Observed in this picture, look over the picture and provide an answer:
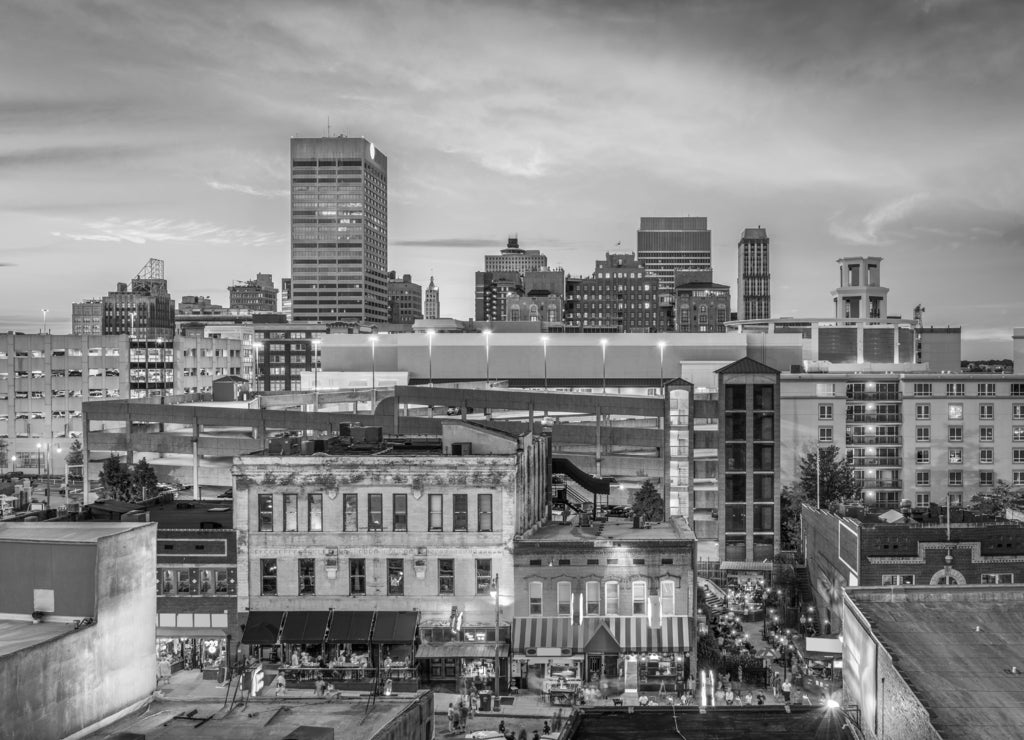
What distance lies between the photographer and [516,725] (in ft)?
117

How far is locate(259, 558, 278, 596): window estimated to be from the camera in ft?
140

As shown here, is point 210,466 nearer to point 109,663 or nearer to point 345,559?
point 345,559

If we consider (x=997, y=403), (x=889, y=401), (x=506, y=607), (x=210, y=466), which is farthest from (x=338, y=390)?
(x=506, y=607)

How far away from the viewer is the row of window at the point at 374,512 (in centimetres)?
4212

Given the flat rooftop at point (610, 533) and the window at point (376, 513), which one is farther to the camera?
the window at point (376, 513)

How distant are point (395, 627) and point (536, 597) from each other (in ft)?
20.3

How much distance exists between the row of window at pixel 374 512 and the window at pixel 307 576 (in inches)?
56.1

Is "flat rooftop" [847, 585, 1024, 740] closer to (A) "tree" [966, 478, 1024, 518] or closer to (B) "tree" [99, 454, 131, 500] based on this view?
(A) "tree" [966, 478, 1024, 518]

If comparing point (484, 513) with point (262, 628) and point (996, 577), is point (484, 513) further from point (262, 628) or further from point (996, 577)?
point (996, 577)

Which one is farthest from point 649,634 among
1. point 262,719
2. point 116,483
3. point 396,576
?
point 116,483

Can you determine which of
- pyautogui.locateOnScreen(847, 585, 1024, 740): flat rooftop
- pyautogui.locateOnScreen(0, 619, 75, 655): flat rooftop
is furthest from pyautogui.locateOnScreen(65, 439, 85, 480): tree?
pyautogui.locateOnScreen(847, 585, 1024, 740): flat rooftop

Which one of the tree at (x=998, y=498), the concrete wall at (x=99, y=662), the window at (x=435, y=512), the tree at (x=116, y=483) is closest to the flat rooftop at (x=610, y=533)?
Result: the window at (x=435, y=512)

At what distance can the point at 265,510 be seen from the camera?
42.8m

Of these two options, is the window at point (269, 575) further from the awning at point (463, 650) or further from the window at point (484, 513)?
the window at point (484, 513)
